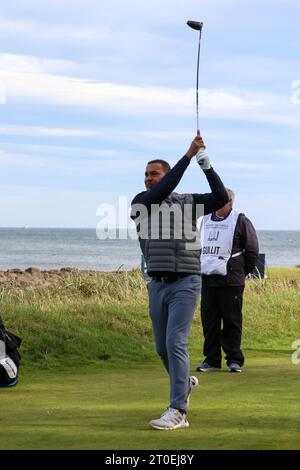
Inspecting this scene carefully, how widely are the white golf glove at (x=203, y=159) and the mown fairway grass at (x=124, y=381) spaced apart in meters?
2.16

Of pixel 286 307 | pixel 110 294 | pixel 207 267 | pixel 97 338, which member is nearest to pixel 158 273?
pixel 207 267

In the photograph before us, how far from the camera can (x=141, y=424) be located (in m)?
9.20

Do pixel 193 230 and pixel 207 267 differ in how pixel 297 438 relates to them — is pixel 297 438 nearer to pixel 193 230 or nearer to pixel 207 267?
pixel 193 230

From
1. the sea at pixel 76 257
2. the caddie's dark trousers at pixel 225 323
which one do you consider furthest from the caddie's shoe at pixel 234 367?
the sea at pixel 76 257

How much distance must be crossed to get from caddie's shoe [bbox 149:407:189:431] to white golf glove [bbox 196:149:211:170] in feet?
6.62

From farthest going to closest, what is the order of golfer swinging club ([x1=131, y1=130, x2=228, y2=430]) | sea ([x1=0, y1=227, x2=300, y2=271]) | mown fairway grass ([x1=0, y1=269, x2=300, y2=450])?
1. sea ([x1=0, y1=227, x2=300, y2=271])
2. golfer swinging club ([x1=131, y1=130, x2=228, y2=430])
3. mown fairway grass ([x1=0, y1=269, x2=300, y2=450])

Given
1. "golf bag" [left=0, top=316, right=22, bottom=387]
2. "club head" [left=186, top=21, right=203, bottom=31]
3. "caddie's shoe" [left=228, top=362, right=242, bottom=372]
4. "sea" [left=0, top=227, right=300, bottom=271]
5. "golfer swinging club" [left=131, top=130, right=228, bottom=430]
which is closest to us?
"golfer swinging club" [left=131, top=130, right=228, bottom=430]

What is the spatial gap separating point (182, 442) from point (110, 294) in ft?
41.0

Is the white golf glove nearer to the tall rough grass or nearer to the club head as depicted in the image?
the club head

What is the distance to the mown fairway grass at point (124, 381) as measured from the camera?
8.61 m

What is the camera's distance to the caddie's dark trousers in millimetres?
13766

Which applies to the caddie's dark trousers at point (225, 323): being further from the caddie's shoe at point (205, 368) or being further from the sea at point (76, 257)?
A: the sea at point (76, 257)

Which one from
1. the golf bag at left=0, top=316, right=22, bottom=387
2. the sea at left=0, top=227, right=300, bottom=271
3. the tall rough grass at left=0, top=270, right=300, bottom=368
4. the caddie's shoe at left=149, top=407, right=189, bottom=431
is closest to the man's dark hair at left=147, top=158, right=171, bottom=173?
the caddie's shoe at left=149, top=407, right=189, bottom=431

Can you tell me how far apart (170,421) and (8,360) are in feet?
11.7
